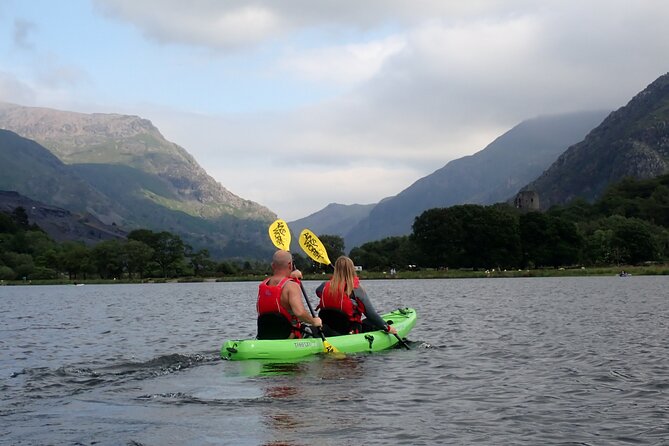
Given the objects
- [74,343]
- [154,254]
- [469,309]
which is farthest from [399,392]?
[154,254]

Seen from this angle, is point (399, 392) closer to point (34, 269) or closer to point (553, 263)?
point (553, 263)

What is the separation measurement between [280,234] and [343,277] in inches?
240

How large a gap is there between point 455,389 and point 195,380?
6488mm

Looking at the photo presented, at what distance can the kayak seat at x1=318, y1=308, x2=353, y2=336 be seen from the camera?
23.5 metres

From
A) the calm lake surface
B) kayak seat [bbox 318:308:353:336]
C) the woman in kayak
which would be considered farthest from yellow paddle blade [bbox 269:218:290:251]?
kayak seat [bbox 318:308:353:336]

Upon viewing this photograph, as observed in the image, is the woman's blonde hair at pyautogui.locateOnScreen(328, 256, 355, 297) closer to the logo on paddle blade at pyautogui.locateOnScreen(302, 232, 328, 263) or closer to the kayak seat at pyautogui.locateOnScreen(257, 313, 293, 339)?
the kayak seat at pyautogui.locateOnScreen(257, 313, 293, 339)

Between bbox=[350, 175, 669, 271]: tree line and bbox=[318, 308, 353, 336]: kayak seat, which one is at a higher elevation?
bbox=[350, 175, 669, 271]: tree line

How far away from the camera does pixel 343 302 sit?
23266 millimetres

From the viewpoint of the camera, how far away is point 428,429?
1264cm

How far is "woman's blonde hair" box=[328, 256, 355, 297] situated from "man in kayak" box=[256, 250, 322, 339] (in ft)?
6.62

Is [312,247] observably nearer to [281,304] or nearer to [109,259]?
[281,304]

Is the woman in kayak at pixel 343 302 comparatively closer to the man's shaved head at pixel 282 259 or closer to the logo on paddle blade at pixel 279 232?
the man's shaved head at pixel 282 259

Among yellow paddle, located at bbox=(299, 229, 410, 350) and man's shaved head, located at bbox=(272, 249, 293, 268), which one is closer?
man's shaved head, located at bbox=(272, 249, 293, 268)

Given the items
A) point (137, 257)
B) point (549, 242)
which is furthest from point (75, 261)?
point (549, 242)
